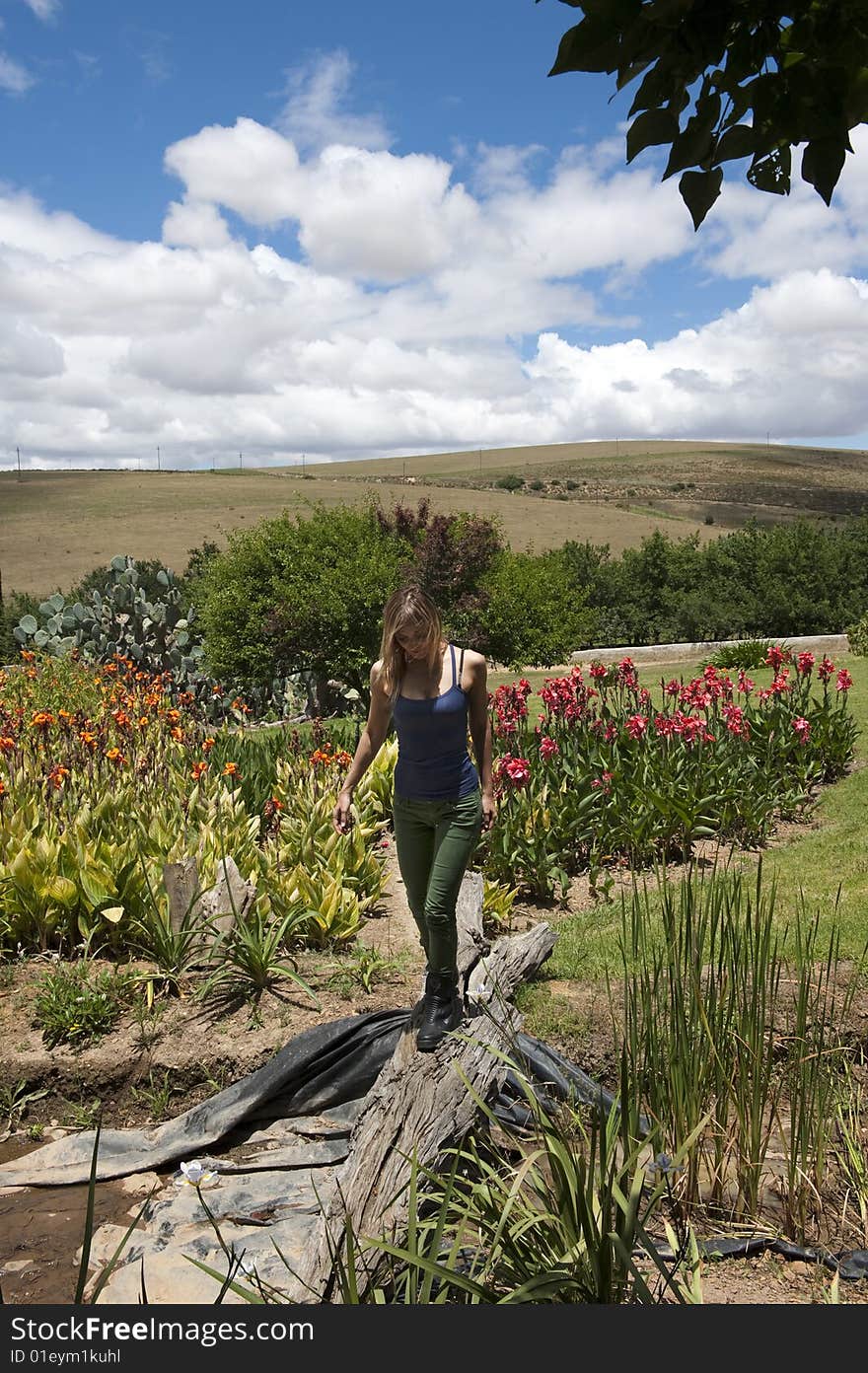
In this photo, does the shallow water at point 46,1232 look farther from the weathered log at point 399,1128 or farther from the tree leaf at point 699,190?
the tree leaf at point 699,190

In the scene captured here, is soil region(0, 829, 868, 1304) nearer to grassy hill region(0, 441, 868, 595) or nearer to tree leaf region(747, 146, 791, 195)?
tree leaf region(747, 146, 791, 195)

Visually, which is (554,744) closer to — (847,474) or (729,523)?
(729,523)

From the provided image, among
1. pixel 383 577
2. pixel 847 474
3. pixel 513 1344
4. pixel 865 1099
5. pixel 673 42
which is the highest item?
pixel 847 474

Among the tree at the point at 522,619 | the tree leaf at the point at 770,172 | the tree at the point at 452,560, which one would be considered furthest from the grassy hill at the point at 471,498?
the tree leaf at the point at 770,172

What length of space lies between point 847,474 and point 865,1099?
9123 centimetres

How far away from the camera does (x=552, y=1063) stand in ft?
11.7

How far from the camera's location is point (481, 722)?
3771 millimetres

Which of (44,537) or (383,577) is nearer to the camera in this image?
Answer: (383,577)

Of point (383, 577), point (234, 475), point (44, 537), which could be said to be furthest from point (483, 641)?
point (234, 475)

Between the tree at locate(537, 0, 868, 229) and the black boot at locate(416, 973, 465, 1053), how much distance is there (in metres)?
2.69

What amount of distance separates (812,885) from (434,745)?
3.06m

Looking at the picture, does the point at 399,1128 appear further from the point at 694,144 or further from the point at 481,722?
the point at 694,144

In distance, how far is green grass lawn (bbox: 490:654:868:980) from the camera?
470 centimetres

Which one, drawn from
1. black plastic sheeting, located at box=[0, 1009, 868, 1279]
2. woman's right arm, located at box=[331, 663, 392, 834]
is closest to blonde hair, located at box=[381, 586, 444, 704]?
woman's right arm, located at box=[331, 663, 392, 834]
